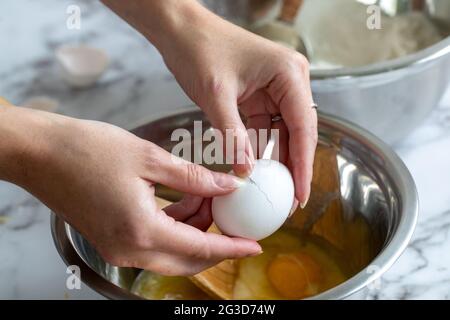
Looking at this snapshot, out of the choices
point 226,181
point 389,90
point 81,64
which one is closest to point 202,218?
point 226,181

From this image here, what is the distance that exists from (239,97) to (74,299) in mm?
387

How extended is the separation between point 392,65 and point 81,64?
0.67 metres

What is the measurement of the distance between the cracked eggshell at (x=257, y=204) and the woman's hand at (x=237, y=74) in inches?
1.7

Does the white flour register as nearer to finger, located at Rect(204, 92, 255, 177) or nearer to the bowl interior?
the bowl interior

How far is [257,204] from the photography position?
0.89 meters

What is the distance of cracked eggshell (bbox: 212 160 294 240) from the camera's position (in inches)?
35.0

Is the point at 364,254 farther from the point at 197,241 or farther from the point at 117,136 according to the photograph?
the point at 117,136

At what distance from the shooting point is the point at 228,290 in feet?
3.38

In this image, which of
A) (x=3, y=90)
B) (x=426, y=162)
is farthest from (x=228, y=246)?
(x=3, y=90)

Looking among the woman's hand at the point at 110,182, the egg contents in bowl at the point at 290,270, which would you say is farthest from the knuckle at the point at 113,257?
the egg contents in bowl at the point at 290,270

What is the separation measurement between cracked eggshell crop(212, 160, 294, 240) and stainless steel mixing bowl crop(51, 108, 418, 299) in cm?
13

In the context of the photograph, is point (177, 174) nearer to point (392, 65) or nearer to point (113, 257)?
point (113, 257)

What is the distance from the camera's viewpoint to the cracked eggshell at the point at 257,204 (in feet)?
2.92

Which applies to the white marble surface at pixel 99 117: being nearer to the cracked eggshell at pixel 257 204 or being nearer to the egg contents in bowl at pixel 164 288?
the egg contents in bowl at pixel 164 288
